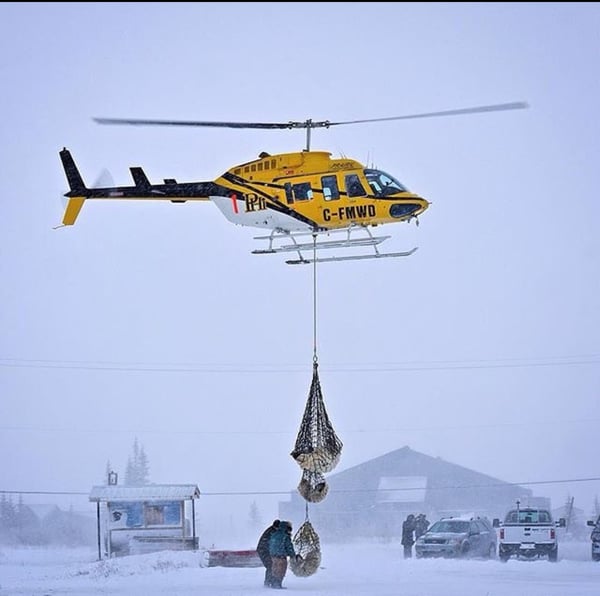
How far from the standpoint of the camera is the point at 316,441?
17.6m

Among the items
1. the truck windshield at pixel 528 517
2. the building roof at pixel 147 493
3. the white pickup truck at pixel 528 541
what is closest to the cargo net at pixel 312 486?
the white pickup truck at pixel 528 541

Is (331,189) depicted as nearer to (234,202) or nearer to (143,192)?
(234,202)

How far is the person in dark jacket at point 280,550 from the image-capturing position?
17.1 meters

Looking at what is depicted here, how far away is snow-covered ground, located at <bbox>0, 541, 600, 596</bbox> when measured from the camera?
55.3 ft

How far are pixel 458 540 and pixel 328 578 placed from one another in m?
4.11

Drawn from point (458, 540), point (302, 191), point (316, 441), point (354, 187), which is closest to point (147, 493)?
point (458, 540)

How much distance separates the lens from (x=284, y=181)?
1970 centimetres

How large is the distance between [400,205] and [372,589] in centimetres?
593

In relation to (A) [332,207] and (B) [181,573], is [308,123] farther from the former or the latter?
(B) [181,573]

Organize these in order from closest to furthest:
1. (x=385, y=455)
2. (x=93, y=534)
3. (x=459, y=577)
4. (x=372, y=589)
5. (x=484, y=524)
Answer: (x=372, y=589) < (x=459, y=577) < (x=484, y=524) < (x=93, y=534) < (x=385, y=455)

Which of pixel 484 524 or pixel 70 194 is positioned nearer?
pixel 70 194

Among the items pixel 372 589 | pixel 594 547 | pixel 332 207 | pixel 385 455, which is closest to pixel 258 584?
pixel 372 589

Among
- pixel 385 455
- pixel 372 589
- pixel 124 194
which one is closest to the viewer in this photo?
pixel 372 589

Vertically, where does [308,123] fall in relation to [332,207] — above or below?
above
